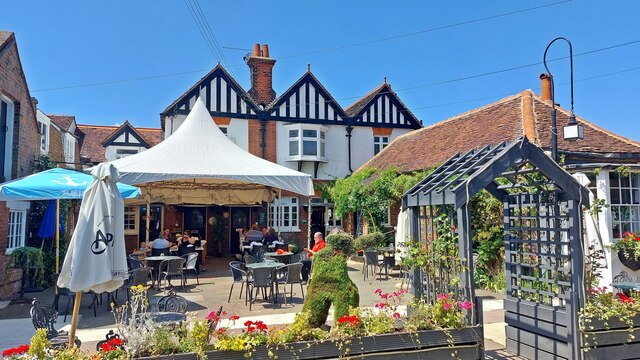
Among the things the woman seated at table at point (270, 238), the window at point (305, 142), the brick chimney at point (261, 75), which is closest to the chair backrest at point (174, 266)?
the woman seated at table at point (270, 238)

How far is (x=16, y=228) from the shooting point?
31.9 feet

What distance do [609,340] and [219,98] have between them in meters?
16.9

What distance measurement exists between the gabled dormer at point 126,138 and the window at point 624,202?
66.9ft

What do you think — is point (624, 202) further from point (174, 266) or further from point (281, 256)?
point (174, 266)

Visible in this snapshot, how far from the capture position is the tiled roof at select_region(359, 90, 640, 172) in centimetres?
1059

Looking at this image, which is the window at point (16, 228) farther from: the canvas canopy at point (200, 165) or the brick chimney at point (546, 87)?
the brick chimney at point (546, 87)

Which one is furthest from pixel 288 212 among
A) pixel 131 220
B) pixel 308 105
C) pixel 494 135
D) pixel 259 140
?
pixel 494 135

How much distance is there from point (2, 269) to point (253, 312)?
217 inches

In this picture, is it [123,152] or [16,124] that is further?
[123,152]

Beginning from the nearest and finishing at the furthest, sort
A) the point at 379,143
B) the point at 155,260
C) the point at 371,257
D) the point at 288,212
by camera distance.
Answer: the point at 155,260 < the point at 371,257 < the point at 288,212 < the point at 379,143

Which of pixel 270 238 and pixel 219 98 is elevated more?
pixel 219 98

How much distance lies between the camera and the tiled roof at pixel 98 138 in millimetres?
23922

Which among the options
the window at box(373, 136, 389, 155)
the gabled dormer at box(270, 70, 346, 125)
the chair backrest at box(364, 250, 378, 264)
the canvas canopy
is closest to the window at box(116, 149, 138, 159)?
the gabled dormer at box(270, 70, 346, 125)

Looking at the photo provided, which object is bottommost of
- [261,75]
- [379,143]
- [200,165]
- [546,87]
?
[200,165]
